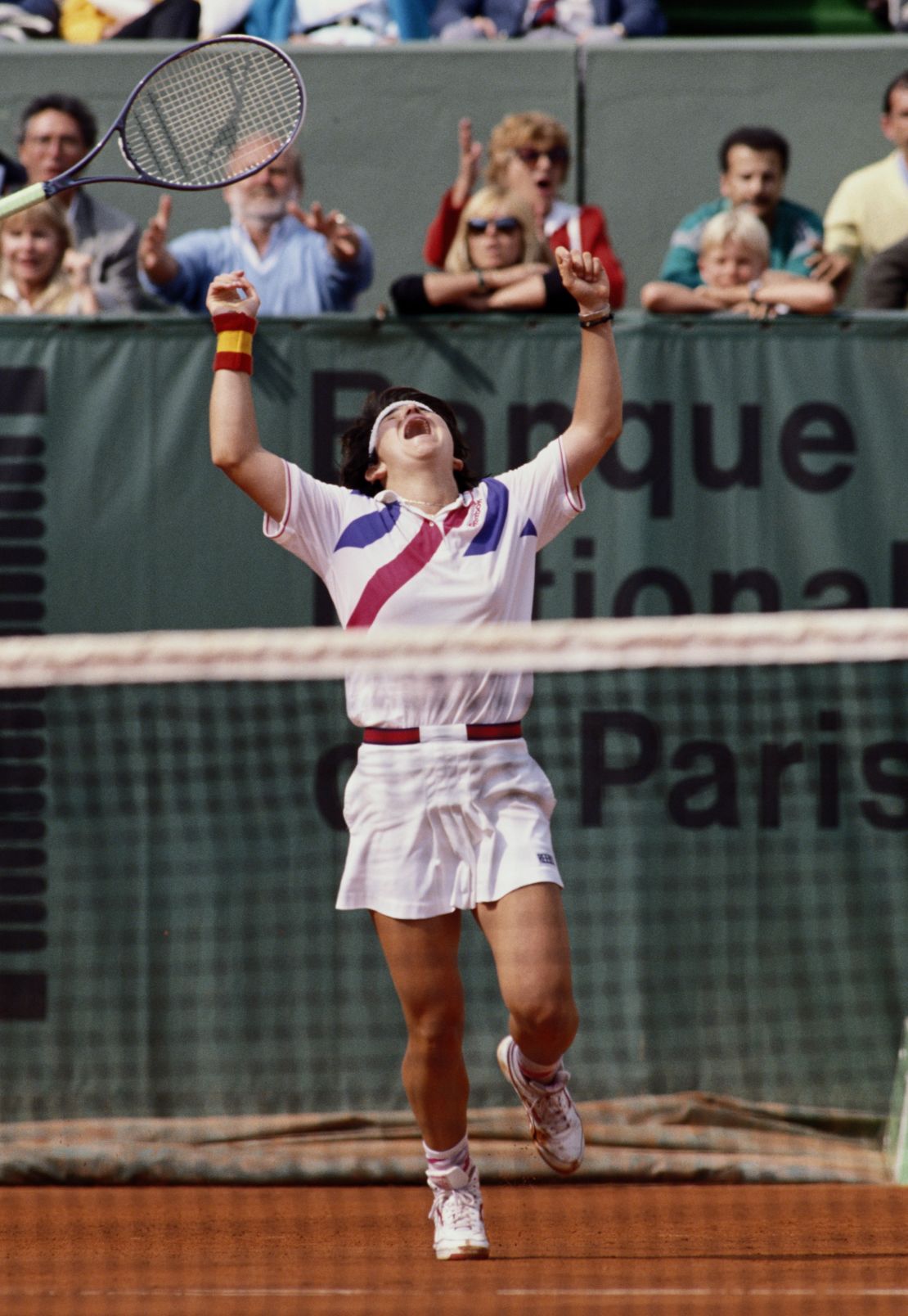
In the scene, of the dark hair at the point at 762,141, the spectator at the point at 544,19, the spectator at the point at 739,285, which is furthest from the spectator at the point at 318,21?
the spectator at the point at 739,285

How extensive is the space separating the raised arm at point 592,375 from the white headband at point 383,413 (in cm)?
39

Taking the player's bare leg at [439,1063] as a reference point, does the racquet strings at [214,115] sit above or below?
above

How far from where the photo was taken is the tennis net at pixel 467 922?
6.70 m

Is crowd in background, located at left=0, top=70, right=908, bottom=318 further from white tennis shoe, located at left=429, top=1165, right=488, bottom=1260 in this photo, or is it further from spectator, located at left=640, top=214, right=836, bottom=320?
white tennis shoe, located at left=429, top=1165, right=488, bottom=1260

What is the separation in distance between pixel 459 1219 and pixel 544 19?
6260 mm

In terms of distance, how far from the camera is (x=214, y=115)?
17.5 feet

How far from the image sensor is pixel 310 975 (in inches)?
264

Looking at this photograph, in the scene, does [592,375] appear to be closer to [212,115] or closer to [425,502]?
[425,502]

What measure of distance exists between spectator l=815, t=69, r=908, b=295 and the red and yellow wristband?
387 centimetres

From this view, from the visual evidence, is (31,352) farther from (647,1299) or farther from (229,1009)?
(647,1299)

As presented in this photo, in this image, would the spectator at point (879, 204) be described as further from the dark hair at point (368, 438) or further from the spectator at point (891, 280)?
the dark hair at point (368, 438)

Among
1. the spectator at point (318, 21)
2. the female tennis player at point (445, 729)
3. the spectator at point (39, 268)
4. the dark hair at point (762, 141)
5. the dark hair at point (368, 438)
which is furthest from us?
the spectator at point (318, 21)

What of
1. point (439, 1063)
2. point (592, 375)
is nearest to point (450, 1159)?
point (439, 1063)

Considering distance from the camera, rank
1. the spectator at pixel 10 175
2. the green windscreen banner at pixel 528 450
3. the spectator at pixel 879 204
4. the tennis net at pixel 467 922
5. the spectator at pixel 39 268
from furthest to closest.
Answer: the spectator at pixel 10 175 → the spectator at pixel 879 204 → the spectator at pixel 39 268 → the green windscreen banner at pixel 528 450 → the tennis net at pixel 467 922
